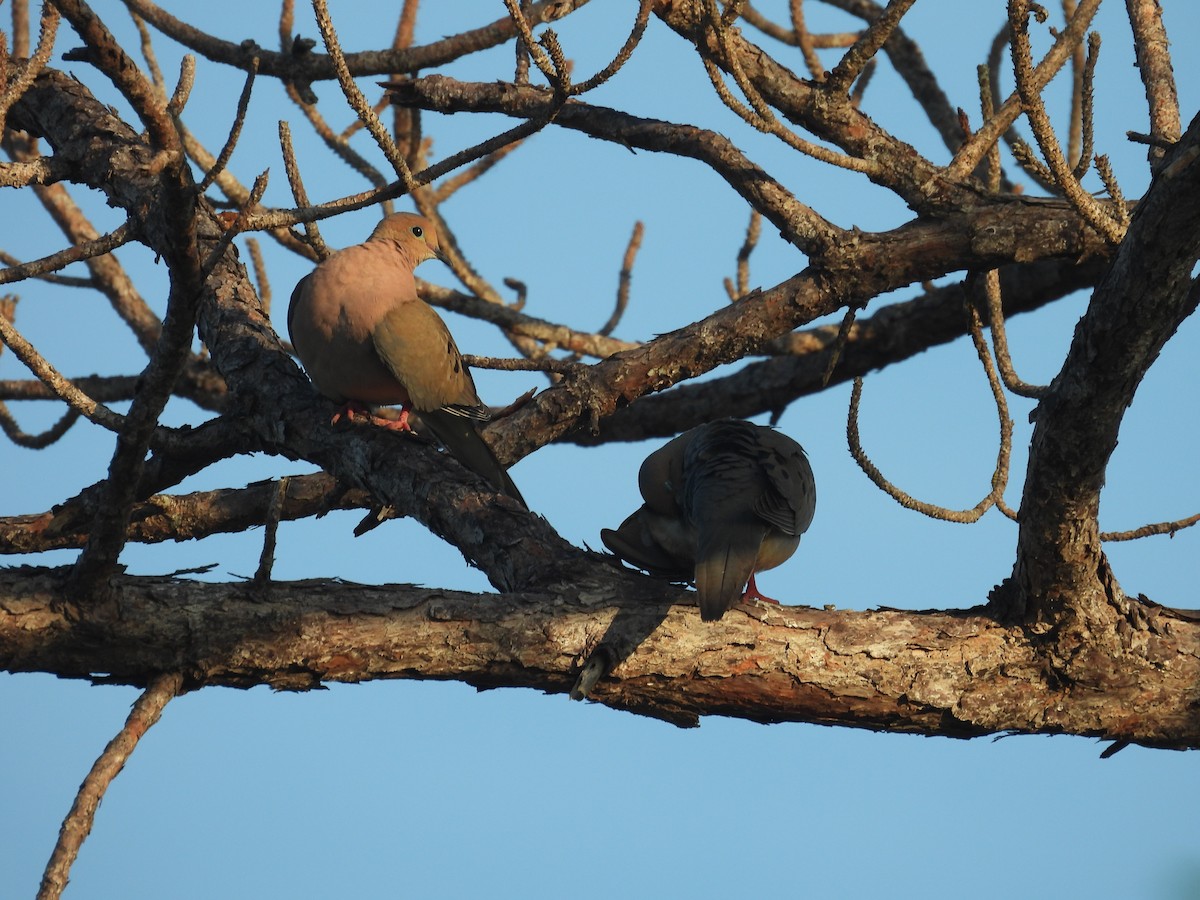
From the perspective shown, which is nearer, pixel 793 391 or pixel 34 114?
pixel 34 114

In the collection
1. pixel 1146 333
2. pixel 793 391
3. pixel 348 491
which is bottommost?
pixel 1146 333

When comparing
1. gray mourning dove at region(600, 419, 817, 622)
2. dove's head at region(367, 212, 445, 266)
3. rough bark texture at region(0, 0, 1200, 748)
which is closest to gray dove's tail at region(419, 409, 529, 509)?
rough bark texture at region(0, 0, 1200, 748)

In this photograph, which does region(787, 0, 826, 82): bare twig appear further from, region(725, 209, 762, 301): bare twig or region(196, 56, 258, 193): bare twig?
region(196, 56, 258, 193): bare twig

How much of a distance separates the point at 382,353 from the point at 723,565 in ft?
5.20

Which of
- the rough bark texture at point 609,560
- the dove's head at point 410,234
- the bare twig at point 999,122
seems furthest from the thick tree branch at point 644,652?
the dove's head at point 410,234

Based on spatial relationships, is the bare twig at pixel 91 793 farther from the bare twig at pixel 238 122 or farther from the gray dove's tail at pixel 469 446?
the gray dove's tail at pixel 469 446

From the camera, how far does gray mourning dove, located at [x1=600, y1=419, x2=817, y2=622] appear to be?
3670mm

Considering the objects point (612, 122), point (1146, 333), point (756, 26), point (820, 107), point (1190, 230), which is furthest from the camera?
point (756, 26)

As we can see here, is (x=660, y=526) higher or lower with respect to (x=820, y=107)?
lower

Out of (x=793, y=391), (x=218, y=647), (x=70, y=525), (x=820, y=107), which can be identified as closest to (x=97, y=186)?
(x=70, y=525)

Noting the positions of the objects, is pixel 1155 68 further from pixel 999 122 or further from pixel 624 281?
pixel 624 281

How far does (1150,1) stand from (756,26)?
253 cm

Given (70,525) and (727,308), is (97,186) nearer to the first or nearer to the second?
(70,525)

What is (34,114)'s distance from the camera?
486 centimetres
